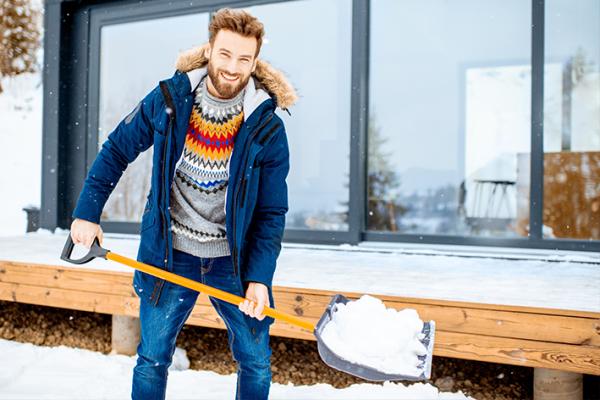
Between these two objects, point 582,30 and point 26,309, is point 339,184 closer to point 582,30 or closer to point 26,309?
point 582,30

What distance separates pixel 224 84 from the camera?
5.82 ft

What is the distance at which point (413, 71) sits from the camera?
7.70 meters

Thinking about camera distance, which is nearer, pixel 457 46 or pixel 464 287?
pixel 464 287

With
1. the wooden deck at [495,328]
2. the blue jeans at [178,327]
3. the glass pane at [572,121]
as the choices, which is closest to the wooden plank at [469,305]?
the wooden deck at [495,328]

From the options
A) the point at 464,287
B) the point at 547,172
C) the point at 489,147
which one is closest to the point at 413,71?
the point at 489,147

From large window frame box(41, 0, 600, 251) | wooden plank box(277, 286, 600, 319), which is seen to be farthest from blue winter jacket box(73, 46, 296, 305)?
large window frame box(41, 0, 600, 251)

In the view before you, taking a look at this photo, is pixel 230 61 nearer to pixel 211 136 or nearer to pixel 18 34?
pixel 211 136

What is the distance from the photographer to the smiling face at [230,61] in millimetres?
1723

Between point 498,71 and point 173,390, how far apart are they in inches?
246

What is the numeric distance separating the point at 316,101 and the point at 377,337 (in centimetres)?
573

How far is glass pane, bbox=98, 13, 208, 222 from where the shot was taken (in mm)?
6410

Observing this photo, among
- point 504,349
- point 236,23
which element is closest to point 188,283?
point 236,23

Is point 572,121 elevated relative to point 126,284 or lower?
elevated

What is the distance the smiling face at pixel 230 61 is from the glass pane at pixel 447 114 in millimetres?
5493
